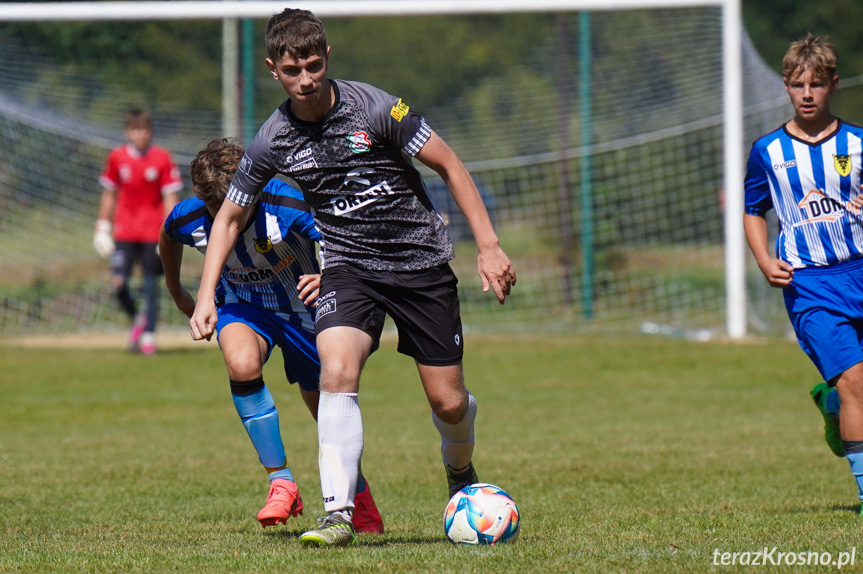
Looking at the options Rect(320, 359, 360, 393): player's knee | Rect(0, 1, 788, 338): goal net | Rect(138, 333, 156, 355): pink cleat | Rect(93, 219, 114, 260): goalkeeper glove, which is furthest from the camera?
Rect(0, 1, 788, 338): goal net

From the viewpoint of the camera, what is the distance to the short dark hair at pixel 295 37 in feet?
14.1

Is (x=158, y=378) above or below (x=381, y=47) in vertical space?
below

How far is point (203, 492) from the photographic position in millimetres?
6395

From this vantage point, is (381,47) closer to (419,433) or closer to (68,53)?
(68,53)

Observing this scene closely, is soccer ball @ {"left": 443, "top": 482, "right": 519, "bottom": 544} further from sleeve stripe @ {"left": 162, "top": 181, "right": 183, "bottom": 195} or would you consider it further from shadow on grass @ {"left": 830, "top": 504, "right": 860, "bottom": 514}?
sleeve stripe @ {"left": 162, "top": 181, "right": 183, "bottom": 195}

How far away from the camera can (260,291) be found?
5.32m

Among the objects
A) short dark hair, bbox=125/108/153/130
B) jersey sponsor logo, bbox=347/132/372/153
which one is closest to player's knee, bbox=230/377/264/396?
jersey sponsor logo, bbox=347/132/372/153

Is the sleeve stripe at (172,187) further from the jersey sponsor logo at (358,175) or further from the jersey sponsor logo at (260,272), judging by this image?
the jersey sponsor logo at (358,175)

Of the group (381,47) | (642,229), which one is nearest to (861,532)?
(642,229)

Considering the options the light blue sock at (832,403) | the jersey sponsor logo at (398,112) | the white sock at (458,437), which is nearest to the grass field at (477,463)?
the white sock at (458,437)

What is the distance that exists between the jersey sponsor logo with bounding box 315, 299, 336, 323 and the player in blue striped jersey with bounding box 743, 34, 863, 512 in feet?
6.71

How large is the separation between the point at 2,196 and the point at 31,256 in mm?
862

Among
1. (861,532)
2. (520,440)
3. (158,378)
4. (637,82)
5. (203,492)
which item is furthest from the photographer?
(637,82)

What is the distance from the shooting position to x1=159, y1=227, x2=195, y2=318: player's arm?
5336 millimetres
